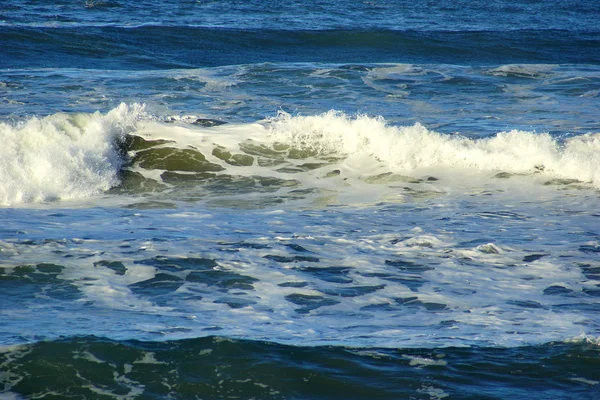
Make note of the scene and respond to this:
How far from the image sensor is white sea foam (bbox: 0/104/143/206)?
27.0 feet

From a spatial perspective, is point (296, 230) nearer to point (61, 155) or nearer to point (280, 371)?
point (280, 371)

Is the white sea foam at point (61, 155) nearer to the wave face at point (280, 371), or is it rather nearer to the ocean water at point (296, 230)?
the ocean water at point (296, 230)

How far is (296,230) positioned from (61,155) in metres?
3.95

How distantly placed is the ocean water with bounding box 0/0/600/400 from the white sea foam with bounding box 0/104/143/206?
4 cm

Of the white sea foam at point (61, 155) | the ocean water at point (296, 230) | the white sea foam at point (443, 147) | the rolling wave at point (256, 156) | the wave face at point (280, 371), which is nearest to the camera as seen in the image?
the wave face at point (280, 371)

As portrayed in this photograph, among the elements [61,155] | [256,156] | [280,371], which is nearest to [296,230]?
[280,371]

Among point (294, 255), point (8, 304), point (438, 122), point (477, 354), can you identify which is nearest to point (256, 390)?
point (477, 354)

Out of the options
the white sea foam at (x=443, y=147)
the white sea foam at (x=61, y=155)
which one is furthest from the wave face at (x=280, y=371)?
the white sea foam at (x=443, y=147)

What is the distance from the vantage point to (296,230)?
6.62 m

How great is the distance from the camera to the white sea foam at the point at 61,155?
8227 mm

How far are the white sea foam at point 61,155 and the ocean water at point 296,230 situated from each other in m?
0.04

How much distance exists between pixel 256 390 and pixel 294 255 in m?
2.28

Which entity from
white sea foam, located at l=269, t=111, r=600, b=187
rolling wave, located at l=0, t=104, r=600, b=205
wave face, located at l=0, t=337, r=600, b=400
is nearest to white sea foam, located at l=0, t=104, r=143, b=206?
rolling wave, located at l=0, t=104, r=600, b=205

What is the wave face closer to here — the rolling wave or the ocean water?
the ocean water
